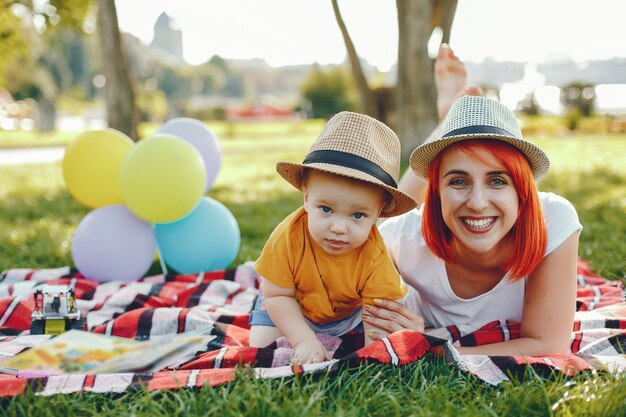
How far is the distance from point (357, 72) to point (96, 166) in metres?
7.91

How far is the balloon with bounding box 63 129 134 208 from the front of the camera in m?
3.79

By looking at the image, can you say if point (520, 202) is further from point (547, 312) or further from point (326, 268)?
point (326, 268)

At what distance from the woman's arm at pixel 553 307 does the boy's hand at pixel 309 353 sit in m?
0.56

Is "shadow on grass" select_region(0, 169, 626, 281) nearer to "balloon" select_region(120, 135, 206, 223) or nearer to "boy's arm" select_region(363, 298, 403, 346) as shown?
"balloon" select_region(120, 135, 206, 223)

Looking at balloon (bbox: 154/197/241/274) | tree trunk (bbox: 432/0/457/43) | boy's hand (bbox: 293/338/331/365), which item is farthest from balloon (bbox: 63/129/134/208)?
tree trunk (bbox: 432/0/457/43)

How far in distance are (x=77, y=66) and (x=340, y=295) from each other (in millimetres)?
75111

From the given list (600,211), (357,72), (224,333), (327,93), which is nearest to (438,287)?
(224,333)

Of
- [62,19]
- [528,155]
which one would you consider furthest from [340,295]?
[62,19]

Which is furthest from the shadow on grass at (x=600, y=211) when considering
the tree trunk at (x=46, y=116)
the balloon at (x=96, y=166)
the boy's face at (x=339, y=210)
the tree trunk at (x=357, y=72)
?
the tree trunk at (x=46, y=116)

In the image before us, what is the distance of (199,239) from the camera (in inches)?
146

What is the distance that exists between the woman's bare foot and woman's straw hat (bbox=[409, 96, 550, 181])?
1099 mm

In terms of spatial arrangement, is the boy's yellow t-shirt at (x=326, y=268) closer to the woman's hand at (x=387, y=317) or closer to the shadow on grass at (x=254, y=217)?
the woman's hand at (x=387, y=317)

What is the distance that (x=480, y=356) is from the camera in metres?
2.22

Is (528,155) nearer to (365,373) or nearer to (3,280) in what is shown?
(365,373)
